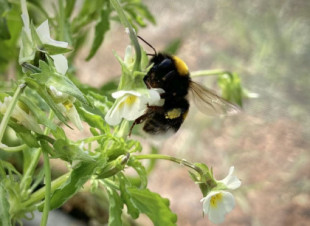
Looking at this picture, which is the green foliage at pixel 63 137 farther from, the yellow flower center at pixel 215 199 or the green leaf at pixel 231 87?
the green leaf at pixel 231 87

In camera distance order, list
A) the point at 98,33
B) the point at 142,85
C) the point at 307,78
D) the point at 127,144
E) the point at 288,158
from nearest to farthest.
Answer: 1. the point at 142,85
2. the point at 127,144
3. the point at 98,33
4. the point at 288,158
5. the point at 307,78

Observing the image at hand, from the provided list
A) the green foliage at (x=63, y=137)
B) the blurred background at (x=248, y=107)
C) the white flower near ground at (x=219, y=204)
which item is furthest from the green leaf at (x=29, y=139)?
the blurred background at (x=248, y=107)

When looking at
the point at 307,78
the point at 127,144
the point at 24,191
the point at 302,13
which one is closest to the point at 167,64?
the point at 127,144

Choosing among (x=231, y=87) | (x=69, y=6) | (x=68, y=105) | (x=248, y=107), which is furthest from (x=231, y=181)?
(x=248, y=107)

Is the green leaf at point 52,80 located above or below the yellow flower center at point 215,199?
above

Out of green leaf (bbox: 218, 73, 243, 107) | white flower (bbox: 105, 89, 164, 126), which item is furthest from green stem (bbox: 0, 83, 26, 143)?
green leaf (bbox: 218, 73, 243, 107)

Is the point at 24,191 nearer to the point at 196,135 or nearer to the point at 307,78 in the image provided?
the point at 196,135

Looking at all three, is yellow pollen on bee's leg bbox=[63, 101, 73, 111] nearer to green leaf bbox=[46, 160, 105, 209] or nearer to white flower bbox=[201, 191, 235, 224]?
green leaf bbox=[46, 160, 105, 209]
